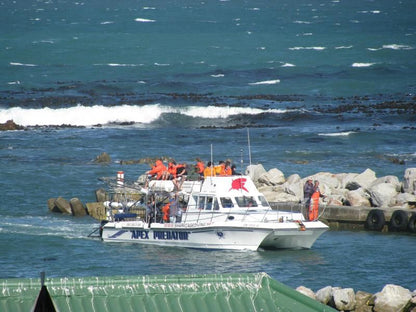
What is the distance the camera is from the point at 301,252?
25.9 metres

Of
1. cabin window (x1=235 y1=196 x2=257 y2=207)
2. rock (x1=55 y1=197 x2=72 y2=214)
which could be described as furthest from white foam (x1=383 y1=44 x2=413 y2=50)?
cabin window (x1=235 y1=196 x2=257 y2=207)

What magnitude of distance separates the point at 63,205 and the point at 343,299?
1633cm

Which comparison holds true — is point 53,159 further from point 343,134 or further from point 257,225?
point 257,225

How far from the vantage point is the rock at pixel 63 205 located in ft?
108

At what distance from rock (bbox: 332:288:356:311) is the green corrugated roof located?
9705 millimetres

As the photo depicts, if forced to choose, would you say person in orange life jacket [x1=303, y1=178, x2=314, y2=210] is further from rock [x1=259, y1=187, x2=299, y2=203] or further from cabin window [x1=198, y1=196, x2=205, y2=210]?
rock [x1=259, y1=187, x2=299, y2=203]

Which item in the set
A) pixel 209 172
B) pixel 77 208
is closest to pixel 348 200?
pixel 209 172

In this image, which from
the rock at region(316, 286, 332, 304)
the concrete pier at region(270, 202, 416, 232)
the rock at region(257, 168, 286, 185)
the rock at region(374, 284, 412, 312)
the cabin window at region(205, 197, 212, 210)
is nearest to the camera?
the rock at region(374, 284, 412, 312)

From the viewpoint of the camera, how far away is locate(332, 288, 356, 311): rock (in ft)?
59.7

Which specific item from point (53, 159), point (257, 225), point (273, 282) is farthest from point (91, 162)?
point (273, 282)

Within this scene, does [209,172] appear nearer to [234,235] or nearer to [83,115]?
[234,235]

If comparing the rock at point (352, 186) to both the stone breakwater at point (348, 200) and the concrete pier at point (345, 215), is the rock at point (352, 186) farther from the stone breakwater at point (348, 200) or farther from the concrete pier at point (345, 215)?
the concrete pier at point (345, 215)

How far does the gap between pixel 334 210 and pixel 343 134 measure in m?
21.9

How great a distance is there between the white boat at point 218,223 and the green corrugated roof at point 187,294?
1694 cm
